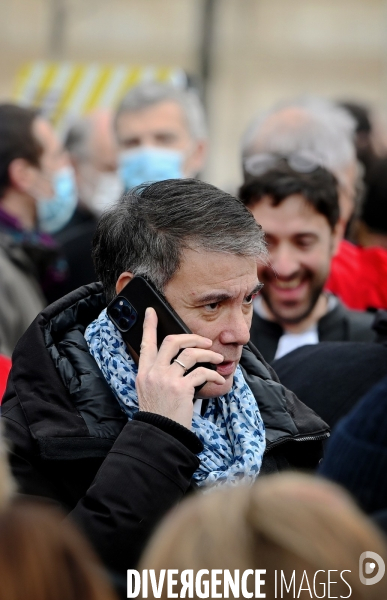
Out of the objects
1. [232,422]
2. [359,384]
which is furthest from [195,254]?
[359,384]

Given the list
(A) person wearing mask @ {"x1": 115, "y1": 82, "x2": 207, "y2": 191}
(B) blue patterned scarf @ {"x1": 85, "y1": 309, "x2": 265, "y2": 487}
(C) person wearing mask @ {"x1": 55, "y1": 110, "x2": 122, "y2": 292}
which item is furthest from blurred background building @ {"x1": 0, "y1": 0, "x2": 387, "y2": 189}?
(B) blue patterned scarf @ {"x1": 85, "y1": 309, "x2": 265, "y2": 487}

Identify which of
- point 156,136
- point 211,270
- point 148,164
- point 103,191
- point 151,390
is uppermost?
point 211,270

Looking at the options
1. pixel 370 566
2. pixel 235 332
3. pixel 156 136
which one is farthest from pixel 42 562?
pixel 156 136

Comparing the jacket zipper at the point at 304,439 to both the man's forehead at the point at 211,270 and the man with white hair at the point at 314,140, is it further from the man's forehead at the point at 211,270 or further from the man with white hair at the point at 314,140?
the man with white hair at the point at 314,140

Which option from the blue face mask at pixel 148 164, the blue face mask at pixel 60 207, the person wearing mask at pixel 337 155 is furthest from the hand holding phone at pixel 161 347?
the blue face mask at pixel 60 207

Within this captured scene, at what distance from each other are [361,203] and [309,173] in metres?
1.13

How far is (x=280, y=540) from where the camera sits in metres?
1.65

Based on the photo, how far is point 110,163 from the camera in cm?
855

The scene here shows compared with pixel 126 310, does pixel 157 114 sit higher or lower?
lower

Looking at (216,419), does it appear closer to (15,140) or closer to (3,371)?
(3,371)

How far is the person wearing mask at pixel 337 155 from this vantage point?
4898 millimetres

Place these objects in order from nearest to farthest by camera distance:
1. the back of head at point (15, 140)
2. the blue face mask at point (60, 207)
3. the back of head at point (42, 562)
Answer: the back of head at point (42, 562)
the back of head at point (15, 140)
the blue face mask at point (60, 207)

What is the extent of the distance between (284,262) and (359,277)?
0.72 metres

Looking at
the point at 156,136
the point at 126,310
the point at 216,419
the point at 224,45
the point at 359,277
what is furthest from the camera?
the point at 224,45
